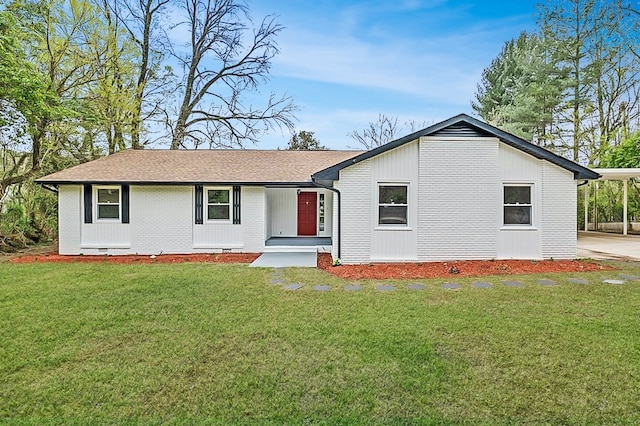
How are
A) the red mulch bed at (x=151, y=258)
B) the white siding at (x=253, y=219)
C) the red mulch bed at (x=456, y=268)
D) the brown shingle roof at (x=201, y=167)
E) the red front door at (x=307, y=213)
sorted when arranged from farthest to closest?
1. the red front door at (x=307, y=213)
2. the white siding at (x=253, y=219)
3. the brown shingle roof at (x=201, y=167)
4. the red mulch bed at (x=151, y=258)
5. the red mulch bed at (x=456, y=268)

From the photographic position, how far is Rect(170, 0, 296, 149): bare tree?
78.6 ft

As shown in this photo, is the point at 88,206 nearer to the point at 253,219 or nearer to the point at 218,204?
the point at 218,204

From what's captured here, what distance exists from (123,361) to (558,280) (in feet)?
28.5

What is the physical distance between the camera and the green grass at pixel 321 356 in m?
3.21

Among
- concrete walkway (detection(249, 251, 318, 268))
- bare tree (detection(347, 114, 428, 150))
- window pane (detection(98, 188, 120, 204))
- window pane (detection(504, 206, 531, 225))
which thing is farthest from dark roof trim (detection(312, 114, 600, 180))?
bare tree (detection(347, 114, 428, 150))

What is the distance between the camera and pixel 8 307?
6188 millimetres

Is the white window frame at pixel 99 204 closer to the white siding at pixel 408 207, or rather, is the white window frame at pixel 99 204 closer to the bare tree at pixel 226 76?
the white siding at pixel 408 207

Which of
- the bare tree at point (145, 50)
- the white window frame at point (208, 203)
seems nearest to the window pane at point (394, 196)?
the white window frame at point (208, 203)

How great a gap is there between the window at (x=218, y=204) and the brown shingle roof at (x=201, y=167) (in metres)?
0.56

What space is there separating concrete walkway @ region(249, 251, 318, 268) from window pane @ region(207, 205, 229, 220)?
2.17 m

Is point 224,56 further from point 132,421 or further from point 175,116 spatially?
point 132,421

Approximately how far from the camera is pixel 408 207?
416 inches

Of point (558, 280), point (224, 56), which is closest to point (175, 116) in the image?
point (224, 56)

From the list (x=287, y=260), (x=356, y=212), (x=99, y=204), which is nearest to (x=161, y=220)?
(x=99, y=204)
